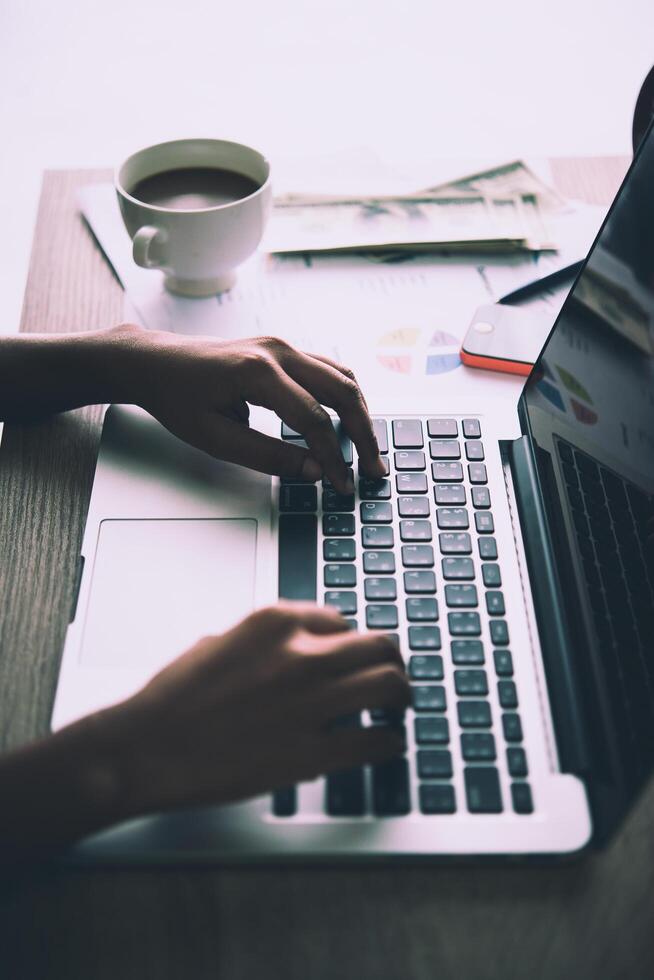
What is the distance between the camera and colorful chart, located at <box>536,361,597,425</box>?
525 millimetres

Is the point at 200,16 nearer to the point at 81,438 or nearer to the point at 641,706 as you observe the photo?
the point at 81,438

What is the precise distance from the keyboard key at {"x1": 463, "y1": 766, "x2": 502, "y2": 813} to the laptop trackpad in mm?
164

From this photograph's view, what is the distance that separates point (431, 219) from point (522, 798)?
0.57 meters

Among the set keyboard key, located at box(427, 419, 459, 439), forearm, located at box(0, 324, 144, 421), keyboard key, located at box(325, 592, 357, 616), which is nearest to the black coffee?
forearm, located at box(0, 324, 144, 421)

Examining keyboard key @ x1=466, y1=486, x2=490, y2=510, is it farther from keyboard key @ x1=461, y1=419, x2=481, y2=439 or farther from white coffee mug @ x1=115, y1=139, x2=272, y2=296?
white coffee mug @ x1=115, y1=139, x2=272, y2=296

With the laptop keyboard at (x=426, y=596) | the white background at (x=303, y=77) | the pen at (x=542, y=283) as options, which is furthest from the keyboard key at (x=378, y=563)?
the white background at (x=303, y=77)

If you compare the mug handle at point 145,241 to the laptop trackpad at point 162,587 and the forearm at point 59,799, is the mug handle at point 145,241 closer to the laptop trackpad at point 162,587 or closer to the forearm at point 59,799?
the laptop trackpad at point 162,587

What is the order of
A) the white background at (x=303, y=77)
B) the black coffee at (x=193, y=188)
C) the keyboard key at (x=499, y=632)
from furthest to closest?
1. the white background at (x=303, y=77)
2. the black coffee at (x=193, y=188)
3. the keyboard key at (x=499, y=632)

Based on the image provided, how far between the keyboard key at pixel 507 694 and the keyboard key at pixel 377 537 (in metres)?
0.12

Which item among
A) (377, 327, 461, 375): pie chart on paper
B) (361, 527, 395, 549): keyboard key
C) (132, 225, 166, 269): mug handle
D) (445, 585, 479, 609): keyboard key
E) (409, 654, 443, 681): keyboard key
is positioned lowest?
(409, 654, 443, 681): keyboard key

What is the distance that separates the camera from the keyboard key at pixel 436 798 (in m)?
0.41

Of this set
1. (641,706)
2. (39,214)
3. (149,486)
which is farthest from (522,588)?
(39,214)

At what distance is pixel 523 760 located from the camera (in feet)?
1.41

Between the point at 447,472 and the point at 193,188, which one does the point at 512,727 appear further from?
the point at 193,188
